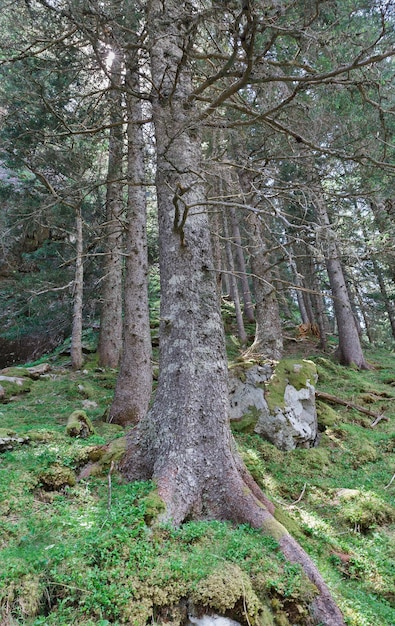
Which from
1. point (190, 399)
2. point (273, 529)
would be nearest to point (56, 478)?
point (190, 399)

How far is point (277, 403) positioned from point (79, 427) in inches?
125

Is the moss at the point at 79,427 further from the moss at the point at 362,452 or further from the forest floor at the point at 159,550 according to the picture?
the moss at the point at 362,452

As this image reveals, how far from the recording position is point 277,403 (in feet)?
19.8

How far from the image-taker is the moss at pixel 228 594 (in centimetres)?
225

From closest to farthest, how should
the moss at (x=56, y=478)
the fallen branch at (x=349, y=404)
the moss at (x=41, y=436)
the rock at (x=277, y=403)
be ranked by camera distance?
the moss at (x=56, y=478), the moss at (x=41, y=436), the rock at (x=277, y=403), the fallen branch at (x=349, y=404)

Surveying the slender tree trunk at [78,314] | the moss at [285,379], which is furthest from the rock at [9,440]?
the slender tree trunk at [78,314]

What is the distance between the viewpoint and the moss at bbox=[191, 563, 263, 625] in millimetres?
2248

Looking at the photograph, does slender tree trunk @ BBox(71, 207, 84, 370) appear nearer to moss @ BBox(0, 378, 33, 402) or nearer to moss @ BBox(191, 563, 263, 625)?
moss @ BBox(0, 378, 33, 402)

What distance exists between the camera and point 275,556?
269 centimetres

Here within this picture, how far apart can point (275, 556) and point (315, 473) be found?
9.60 ft

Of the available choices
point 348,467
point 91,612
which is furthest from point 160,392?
point 348,467

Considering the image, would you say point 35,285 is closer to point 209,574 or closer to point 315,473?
point 315,473

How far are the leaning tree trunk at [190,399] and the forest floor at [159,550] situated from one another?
0.51ft

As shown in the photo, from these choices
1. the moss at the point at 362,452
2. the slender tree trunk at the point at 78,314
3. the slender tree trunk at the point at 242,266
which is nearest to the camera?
the moss at the point at 362,452
